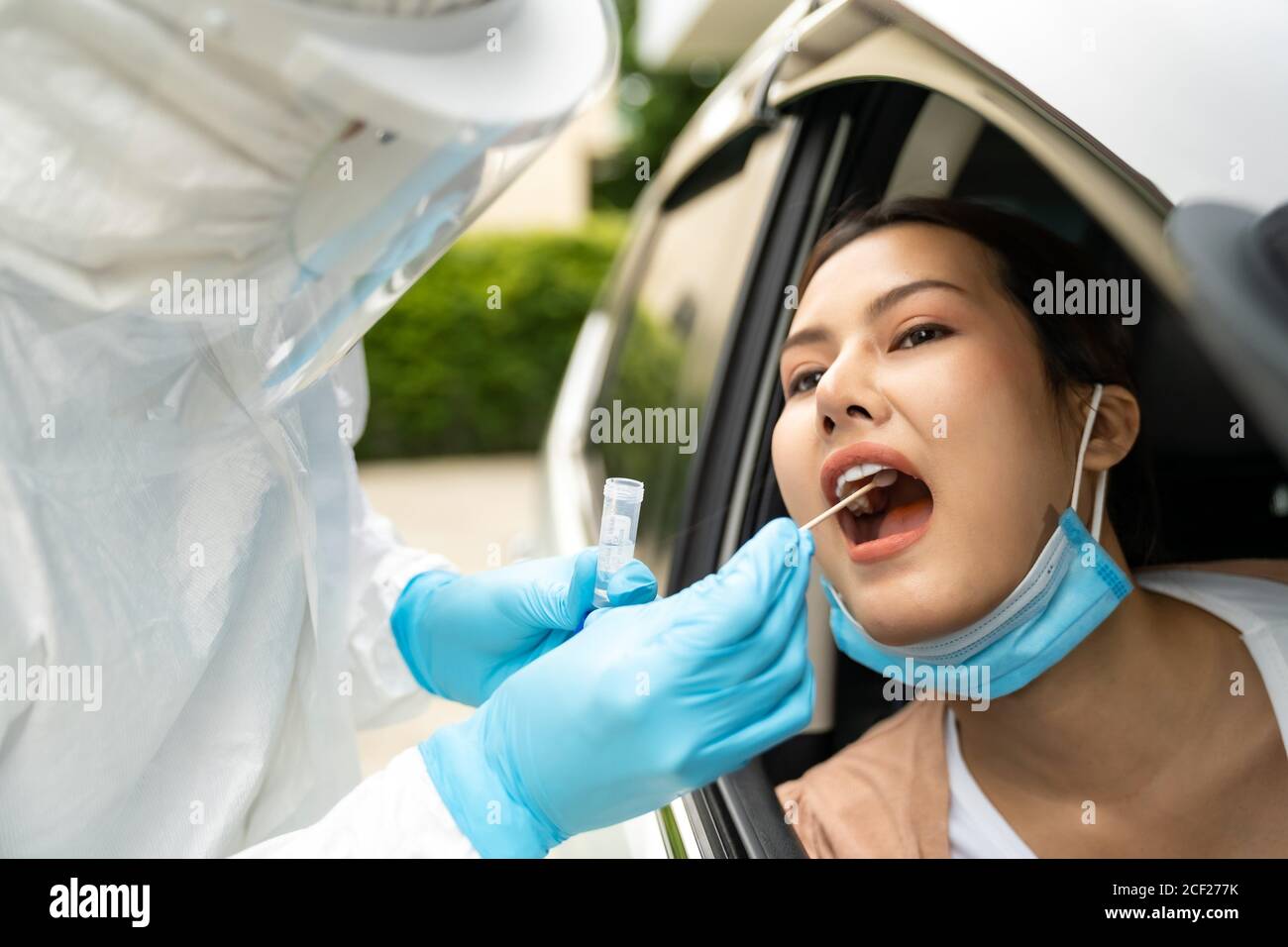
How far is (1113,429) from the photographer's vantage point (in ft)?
5.76

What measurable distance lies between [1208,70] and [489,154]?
0.78m

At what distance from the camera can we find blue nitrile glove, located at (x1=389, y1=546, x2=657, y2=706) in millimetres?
1807

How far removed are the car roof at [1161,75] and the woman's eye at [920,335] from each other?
454 millimetres

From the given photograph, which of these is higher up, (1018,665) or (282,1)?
(282,1)

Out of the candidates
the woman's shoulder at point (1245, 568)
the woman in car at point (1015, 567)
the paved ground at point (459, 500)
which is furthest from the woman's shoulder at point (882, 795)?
the paved ground at point (459, 500)

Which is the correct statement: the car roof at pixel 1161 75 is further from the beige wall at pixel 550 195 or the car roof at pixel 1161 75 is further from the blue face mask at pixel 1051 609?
the beige wall at pixel 550 195

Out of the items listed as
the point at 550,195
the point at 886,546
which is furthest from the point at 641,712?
the point at 550,195

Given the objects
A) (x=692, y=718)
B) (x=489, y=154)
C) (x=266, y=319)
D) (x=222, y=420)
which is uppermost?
(x=489, y=154)

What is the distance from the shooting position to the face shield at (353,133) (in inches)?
43.7

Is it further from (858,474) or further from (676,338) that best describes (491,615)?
(676,338)

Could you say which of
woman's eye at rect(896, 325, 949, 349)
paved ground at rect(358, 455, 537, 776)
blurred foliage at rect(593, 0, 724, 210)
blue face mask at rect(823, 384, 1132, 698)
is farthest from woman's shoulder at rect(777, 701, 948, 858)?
blurred foliage at rect(593, 0, 724, 210)
